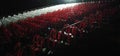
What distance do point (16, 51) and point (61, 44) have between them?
2.11 metres

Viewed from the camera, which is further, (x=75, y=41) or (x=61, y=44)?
(x=75, y=41)

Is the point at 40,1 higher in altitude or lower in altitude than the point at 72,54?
higher

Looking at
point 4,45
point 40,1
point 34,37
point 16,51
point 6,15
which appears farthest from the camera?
point 40,1

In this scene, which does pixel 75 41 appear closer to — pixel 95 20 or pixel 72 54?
pixel 72 54

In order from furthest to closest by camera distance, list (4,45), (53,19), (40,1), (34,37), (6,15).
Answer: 1. (40,1)
2. (6,15)
3. (53,19)
4. (34,37)
5. (4,45)

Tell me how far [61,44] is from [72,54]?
0.83m

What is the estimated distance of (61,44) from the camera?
7.07 meters

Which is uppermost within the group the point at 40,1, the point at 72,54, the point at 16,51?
the point at 40,1

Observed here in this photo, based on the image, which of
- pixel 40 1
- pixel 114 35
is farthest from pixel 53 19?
pixel 40 1

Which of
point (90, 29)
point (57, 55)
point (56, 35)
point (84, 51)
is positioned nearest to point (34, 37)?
point (56, 35)

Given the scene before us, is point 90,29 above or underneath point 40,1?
underneath

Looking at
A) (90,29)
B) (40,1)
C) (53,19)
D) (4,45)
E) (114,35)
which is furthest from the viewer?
(40,1)

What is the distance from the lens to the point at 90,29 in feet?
29.7

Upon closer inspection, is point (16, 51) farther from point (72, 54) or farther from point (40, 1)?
point (40, 1)
